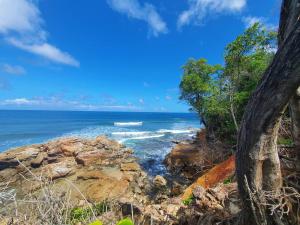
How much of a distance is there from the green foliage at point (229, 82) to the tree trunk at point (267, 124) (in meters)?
6.12

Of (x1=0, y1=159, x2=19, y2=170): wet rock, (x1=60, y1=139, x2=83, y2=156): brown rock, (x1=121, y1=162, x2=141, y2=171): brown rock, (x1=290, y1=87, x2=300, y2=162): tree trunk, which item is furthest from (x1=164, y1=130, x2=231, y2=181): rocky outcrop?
(x1=0, y1=159, x2=19, y2=170): wet rock

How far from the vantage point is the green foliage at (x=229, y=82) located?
11770mm

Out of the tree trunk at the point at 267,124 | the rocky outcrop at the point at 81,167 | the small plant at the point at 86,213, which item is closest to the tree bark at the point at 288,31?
the tree trunk at the point at 267,124

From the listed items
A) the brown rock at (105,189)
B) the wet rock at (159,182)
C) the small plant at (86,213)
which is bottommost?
the brown rock at (105,189)

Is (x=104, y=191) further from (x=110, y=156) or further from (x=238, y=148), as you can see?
(x=238, y=148)

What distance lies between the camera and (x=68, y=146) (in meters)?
22.9

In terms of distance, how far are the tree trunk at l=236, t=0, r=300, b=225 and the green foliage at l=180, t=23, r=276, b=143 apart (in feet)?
20.1

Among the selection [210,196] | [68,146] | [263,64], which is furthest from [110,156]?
[210,196]

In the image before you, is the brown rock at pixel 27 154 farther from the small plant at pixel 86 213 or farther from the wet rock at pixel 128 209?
the small plant at pixel 86 213

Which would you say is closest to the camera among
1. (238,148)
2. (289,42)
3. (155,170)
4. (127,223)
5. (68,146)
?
(127,223)

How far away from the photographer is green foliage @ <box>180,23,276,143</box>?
11.8 metres

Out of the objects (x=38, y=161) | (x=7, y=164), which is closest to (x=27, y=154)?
(x=38, y=161)

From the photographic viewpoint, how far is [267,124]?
2857 mm

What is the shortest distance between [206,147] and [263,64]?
21.8 feet
